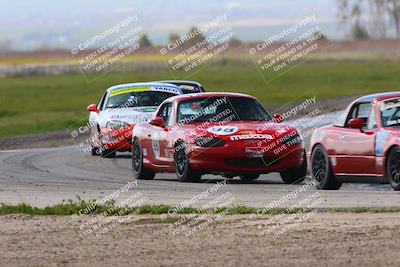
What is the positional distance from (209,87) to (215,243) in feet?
228

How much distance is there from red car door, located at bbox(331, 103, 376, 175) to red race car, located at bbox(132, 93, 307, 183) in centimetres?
131

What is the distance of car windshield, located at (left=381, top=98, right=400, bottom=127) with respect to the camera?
16797 millimetres

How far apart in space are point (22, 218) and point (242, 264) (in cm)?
419

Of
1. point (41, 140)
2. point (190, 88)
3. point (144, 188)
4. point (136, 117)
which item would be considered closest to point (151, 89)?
point (136, 117)

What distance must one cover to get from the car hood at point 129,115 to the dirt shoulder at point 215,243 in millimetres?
11473

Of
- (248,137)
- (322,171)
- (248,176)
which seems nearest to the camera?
(322,171)

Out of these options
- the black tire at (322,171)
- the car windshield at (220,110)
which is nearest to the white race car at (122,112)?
the car windshield at (220,110)

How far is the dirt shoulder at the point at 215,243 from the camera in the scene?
10727 mm

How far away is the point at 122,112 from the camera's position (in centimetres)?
2558

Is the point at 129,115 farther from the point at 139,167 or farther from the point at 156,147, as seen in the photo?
the point at 156,147

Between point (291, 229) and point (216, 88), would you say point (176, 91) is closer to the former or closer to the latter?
point (291, 229)

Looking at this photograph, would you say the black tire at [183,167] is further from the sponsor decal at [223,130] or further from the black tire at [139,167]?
the black tire at [139,167]

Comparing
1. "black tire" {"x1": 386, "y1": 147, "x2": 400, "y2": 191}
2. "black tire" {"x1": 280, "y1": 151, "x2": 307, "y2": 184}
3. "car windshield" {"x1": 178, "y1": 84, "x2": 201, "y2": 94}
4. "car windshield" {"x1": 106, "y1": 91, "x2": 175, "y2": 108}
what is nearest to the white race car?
"car windshield" {"x1": 106, "y1": 91, "x2": 175, "y2": 108}

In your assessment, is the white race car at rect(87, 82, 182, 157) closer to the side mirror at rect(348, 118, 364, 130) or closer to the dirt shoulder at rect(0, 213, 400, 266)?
the side mirror at rect(348, 118, 364, 130)
